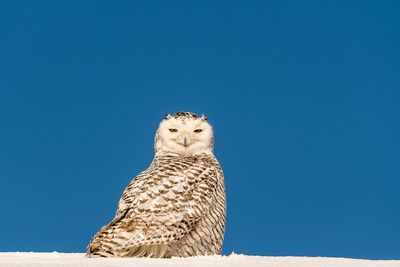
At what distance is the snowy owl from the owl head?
2cm

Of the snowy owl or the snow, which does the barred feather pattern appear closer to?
the snowy owl

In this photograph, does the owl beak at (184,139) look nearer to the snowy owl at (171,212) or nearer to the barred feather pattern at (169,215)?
the snowy owl at (171,212)

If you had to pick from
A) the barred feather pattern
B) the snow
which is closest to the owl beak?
the barred feather pattern

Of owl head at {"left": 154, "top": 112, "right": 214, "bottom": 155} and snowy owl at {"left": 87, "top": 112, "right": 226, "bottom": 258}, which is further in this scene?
owl head at {"left": 154, "top": 112, "right": 214, "bottom": 155}

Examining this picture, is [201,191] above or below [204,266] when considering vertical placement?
above

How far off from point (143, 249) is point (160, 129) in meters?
3.23

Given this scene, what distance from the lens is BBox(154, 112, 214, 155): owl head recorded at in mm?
10637

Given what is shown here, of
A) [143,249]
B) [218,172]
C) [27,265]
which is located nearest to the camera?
[27,265]

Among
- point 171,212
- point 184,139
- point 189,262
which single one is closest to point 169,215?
point 171,212

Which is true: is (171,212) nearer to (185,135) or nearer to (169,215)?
(169,215)

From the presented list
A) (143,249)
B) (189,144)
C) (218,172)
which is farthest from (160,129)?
(143,249)

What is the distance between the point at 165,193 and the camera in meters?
8.74

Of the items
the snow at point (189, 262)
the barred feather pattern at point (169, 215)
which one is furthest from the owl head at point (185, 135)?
the snow at point (189, 262)

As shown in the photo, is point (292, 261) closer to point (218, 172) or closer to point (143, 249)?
point (143, 249)
